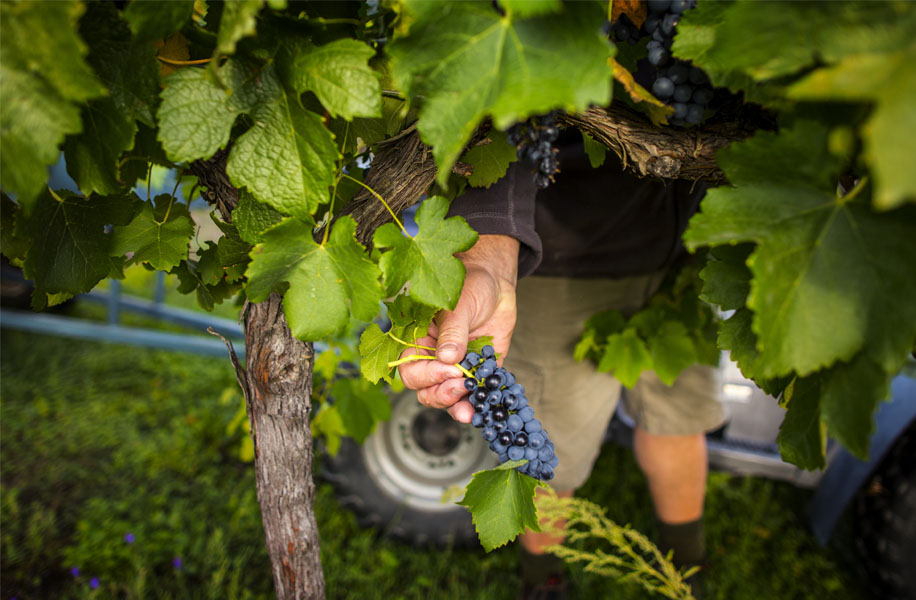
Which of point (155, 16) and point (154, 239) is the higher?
point (155, 16)

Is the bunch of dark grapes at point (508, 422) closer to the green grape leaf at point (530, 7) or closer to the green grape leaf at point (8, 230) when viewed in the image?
the green grape leaf at point (530, 7)

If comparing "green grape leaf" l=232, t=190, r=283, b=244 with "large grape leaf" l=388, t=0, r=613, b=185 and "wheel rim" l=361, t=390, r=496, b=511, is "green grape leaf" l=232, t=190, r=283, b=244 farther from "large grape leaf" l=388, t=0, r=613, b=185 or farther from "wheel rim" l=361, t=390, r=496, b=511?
"wheel rim" l=361, t=390, r=496, b=511

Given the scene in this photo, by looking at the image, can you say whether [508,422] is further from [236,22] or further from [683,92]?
[236,22]

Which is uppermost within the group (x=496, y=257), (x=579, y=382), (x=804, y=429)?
(x=804, y=429)

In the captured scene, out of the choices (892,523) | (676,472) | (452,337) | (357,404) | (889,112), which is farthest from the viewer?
(676,472)

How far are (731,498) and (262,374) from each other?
2.87 metres

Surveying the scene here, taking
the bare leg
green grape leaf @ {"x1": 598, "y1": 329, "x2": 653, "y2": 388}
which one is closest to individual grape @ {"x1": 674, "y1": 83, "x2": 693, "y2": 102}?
green grape leaf @ {"x1": 598, "y1": 329, "x2": 653, "y2": 388}

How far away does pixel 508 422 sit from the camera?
1.00 m

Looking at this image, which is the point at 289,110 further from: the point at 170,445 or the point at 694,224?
the point at 170,445

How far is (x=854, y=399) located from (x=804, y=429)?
0.50ft

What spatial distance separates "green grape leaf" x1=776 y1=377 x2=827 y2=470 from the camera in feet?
2.61

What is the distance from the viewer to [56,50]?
2.04 ft

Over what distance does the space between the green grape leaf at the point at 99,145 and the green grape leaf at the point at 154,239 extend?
0.25m

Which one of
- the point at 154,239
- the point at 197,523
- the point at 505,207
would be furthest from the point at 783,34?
the point at 197,523
